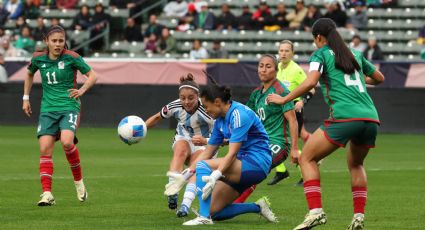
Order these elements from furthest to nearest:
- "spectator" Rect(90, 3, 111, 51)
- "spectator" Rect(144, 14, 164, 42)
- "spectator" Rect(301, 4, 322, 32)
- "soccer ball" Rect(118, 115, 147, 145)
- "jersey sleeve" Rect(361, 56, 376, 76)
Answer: "spectator" Rect(90, 3, 111, 51) < "spectator" Rect(144, 14, 164, 42) < "spectator" Rect(301, 4, 322, 32) < "soccer ball" Rect(118, 115, 147, 145) < "jersey sleeve" Rect(361, 56, 376, 76)

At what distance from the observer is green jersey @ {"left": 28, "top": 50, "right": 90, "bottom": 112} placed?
44.2ft

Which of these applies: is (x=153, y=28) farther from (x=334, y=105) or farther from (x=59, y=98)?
(x=334, y=105)

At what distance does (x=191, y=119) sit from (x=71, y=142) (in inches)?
58.8

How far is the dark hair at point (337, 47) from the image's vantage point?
33.9ft

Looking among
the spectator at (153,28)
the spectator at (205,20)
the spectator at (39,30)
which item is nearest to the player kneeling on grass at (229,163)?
A: the spectator at (153,28)

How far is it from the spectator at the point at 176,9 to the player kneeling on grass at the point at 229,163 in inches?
A: 932

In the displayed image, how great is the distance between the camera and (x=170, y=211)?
12398 mm

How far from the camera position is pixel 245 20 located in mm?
33344

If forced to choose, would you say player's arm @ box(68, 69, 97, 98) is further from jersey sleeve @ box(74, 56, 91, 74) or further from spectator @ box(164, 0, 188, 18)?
spectator @ box(164, 0, 188, 18)

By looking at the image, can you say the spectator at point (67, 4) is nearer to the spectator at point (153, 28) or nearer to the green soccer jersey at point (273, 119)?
the spectator at point (153, 28)

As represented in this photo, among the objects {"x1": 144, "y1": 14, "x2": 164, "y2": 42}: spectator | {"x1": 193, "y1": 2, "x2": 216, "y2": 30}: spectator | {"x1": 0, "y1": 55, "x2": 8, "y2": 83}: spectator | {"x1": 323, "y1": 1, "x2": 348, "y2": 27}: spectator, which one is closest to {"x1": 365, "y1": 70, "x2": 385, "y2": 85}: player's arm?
{"x1": 0, "y1": 55, "x2": 8, "y2": 83}: spectator

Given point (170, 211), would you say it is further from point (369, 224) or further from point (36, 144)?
point (36, 144)

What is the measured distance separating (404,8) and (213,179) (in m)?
23.5

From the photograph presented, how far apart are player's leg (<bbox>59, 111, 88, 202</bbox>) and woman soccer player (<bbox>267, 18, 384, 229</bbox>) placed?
12.0 ft
